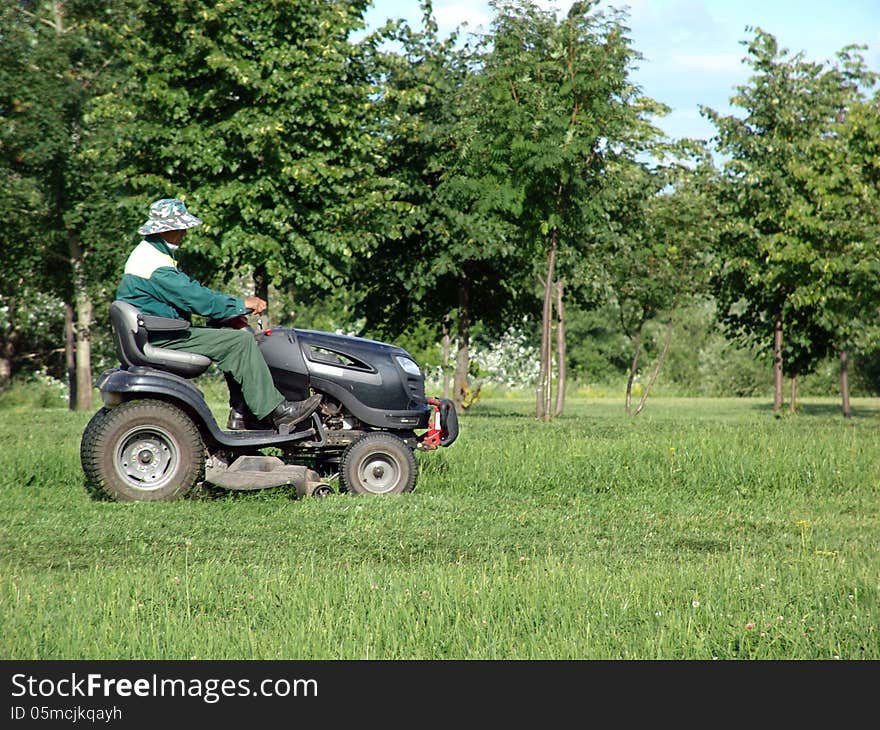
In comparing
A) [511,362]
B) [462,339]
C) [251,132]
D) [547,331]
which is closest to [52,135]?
[251,132]

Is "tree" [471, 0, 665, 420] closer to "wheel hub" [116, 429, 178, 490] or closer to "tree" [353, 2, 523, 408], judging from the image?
"tree" [353, 2, 523, 408]

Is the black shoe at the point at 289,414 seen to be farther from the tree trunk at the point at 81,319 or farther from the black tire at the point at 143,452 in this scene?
the tree trunk at the point at 81,319

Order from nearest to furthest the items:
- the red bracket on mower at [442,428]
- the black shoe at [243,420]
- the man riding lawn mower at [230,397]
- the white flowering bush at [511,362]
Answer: the man riding lawn mower at [230,397] → the black shoe at [243,420] → the red bracket on mower at [442,428] → the white flowering bush at [511,362]

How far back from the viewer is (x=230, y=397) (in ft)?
32.4

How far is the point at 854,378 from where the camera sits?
48.8 m

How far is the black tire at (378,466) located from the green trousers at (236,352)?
921mm

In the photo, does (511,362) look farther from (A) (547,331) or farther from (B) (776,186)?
(A) (547,331)

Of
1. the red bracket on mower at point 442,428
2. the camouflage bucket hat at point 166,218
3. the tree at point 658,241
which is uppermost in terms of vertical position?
the tree at point 658,241

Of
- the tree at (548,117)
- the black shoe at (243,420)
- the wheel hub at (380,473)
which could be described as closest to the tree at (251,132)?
the tree at (548,117)

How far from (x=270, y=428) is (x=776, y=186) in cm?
2106

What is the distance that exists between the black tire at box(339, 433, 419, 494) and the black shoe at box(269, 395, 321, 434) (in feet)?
1.71

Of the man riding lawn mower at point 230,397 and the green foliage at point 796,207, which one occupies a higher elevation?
the green foliage at point 796,207

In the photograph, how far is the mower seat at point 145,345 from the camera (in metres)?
9.34
